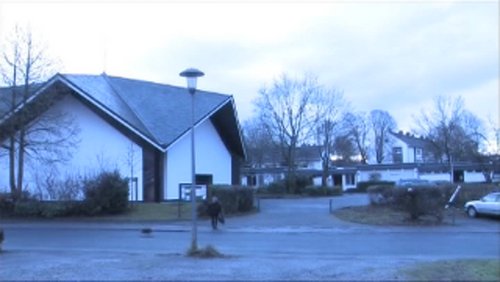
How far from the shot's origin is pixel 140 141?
43.0 metres

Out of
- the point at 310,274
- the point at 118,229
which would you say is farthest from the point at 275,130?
the point at 310,274

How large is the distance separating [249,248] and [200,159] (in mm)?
29784

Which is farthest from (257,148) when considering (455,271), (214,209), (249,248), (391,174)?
(455,271)

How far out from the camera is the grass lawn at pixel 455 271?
1101 centimetres

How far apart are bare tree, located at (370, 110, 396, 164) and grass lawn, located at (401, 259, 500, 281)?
4299 inches

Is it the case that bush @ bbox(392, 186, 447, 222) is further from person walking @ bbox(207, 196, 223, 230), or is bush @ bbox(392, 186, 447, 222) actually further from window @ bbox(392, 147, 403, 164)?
window @ bbox(392, 147, 403, 164)

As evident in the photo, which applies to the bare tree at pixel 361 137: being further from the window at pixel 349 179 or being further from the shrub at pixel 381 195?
the shrub at pixel 381 195

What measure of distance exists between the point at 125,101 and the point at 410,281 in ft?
121

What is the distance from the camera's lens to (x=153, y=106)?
46.7 meters

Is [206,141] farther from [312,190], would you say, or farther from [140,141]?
[312,190]

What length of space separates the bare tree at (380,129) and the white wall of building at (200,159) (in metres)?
71.2

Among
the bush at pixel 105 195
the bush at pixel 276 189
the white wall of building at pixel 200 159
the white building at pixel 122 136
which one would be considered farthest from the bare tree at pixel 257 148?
the bush at pixel 105 195

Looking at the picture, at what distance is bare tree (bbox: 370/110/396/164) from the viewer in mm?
120812

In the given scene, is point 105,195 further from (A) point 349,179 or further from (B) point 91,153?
(A) point 349,179
